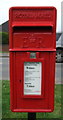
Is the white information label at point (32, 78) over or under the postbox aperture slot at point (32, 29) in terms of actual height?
under

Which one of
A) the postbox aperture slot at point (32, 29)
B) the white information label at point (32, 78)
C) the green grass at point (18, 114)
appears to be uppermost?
the postbox aperture slot at point (32, 29)

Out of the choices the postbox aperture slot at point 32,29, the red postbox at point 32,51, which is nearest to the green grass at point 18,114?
the red postbox at point 32,51

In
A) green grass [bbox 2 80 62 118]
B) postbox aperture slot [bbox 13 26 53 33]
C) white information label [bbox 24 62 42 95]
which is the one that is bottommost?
green grass [bbox 2 80 62 118]

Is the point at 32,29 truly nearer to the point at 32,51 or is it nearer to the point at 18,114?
the point at 32,51

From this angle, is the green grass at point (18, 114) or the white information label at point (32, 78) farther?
the green grass at point (18, 114)

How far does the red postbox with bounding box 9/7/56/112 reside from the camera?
364cm

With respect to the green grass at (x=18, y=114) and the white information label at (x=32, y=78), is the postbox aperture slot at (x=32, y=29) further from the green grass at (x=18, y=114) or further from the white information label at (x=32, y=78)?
the green grass at (x=18, y=114)

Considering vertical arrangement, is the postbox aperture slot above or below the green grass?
above

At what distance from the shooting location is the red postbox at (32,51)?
3639 mm

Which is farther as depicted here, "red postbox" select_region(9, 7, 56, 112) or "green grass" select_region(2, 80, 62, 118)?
"green grass" select_region(2, 80, 62, 118)

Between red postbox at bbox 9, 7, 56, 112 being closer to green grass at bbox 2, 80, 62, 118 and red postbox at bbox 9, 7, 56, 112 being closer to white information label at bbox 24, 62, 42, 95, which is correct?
white information label at bbox 24, 62, 42, 95

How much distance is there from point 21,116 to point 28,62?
1.53 meters

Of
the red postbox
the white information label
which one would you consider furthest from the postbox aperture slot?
→ the white information label

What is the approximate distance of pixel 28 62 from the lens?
3.68m
